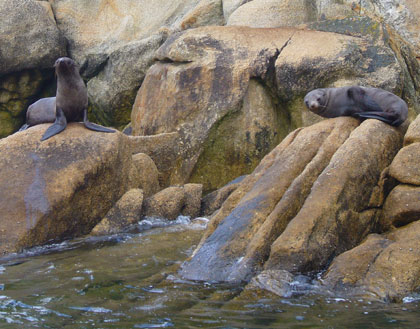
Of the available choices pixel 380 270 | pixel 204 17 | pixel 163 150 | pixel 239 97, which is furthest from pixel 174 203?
pixel 204 17

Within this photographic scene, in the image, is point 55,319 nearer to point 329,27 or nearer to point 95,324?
point 95,324

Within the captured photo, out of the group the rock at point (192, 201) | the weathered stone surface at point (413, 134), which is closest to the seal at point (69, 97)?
the rock at point (192, 201)

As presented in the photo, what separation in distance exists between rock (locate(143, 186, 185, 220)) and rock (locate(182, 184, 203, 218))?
0.09 metres

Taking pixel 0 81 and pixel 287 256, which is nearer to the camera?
pixel 287 256

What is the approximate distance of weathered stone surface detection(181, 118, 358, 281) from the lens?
5461 millimetres

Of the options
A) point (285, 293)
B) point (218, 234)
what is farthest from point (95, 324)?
point (218, 234)

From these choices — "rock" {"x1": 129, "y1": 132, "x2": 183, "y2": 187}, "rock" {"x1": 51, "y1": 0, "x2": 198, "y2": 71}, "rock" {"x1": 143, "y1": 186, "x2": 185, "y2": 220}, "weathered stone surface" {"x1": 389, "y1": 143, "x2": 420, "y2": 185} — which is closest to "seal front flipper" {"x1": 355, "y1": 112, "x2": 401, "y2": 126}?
"weathered stone surface" {"x1": 389, "y1": 143, "x2": 420, "y2": 185}

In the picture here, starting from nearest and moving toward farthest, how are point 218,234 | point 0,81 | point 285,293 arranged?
point 285,293 → point 218,234 → point 0,81

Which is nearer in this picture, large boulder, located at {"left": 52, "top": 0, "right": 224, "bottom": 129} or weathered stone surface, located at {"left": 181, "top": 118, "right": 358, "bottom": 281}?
weathered stone surface, located at {"left": 181, "top": 118, "right": 358, "bottom": 281}

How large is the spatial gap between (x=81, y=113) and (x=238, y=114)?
2641 mm

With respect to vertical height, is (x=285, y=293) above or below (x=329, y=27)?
below

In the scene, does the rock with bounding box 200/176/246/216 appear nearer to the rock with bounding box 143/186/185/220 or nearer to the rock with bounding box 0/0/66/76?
the rock with bounding box 143/186/185/220

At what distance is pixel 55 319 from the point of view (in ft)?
14.5

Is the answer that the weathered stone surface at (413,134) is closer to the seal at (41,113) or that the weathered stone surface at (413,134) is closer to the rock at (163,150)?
the rock at (163,150)
